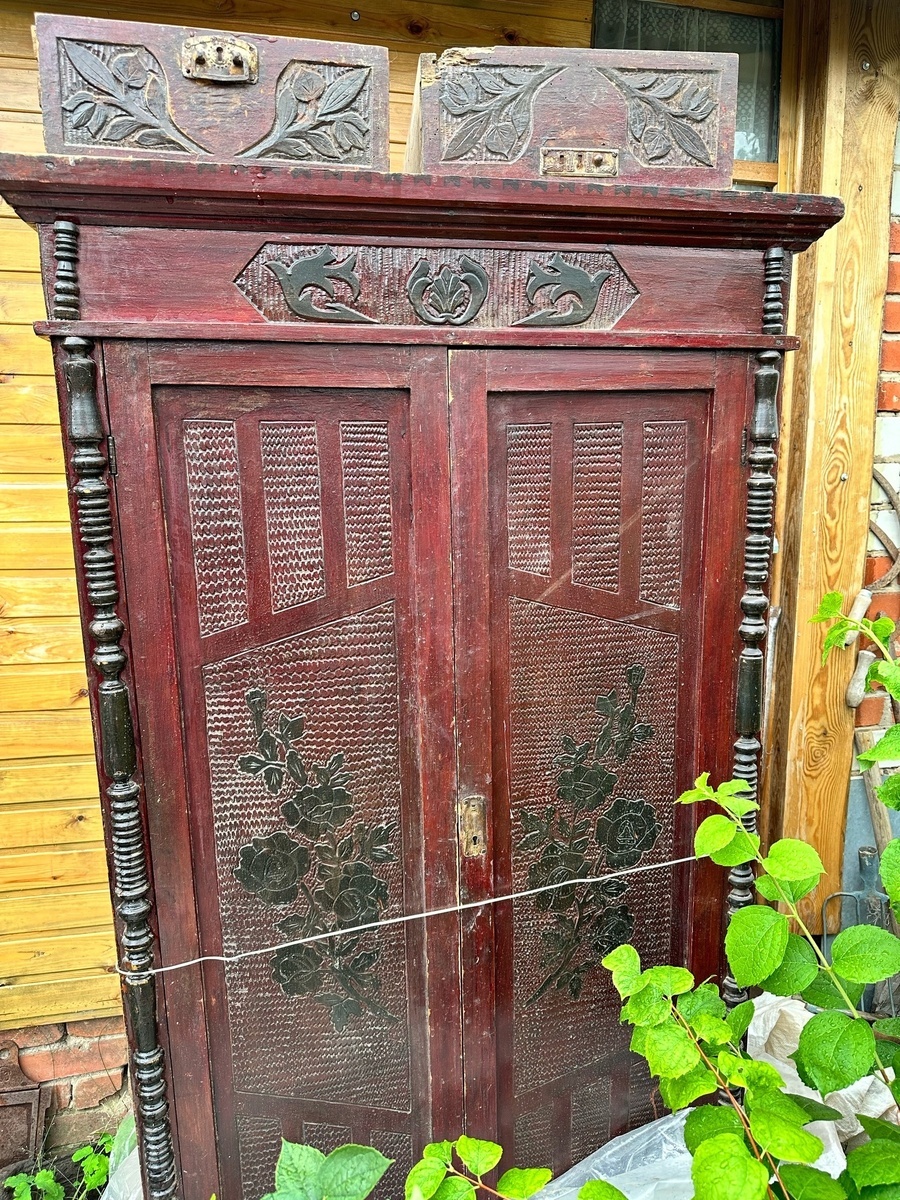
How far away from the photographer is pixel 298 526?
1.16m

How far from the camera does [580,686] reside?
1316 mm

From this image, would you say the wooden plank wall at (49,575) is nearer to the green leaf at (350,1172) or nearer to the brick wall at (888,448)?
the brick wall at (888,448)

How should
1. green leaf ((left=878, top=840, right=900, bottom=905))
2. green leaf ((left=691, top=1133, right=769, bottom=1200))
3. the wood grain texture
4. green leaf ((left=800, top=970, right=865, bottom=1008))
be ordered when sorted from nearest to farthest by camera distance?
green leaf ((left=691, top=1133, right=769, bottom=1200)), green leaf ((left=878, top=840, right=900, bottom=905)), green leaf ((left=800, top=970, right=865, bottom=1008)), the wood grain texture

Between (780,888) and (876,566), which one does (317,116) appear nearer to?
(780,888)

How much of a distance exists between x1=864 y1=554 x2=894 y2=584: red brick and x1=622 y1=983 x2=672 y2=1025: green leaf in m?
1.45

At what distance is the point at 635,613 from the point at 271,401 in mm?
693

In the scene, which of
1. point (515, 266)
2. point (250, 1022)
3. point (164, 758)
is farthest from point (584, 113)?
point (250, 1022)

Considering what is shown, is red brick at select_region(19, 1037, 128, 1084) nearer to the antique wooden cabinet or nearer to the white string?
the antique wooden cabinet

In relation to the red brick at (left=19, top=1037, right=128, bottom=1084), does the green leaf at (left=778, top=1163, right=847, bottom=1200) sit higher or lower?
higher

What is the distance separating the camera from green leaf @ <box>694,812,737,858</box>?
0.89m

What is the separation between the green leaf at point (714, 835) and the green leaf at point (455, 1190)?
423 mm

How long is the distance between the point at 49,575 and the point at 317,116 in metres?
1.16

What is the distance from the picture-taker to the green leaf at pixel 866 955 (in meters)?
0.84

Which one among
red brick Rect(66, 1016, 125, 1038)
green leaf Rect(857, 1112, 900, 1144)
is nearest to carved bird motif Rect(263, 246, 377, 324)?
green leaf Rect(857, 1112, 900, 1144)
